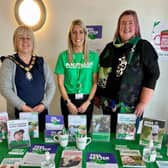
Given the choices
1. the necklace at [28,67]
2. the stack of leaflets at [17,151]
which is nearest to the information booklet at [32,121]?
the stack of leaflets at [17,151]

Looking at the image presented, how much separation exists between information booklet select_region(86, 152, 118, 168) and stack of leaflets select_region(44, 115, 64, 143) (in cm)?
28

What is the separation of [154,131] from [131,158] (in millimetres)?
246

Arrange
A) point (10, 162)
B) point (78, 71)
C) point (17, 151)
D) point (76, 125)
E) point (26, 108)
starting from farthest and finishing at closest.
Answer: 1. point (78, 71)
2. point (26, 108)
3. point (76, 125)
4. point (17, 151)
5. point (10, 162)

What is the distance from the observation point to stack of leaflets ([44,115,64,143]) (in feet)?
4.73

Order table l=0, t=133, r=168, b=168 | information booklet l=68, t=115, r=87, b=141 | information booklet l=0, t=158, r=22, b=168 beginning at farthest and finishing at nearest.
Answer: information booklet l=68, t=115, r=87, b=141
table l=0, t=133, r=168, b=168
information booklet l=0, t=158, r=22, b=168

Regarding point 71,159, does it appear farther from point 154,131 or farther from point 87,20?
point 87,20

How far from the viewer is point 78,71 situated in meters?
1.93

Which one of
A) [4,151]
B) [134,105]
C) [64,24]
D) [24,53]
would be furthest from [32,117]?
[64,24]

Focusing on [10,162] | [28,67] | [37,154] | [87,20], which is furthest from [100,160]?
[87,20]

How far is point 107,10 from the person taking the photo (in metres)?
2.32

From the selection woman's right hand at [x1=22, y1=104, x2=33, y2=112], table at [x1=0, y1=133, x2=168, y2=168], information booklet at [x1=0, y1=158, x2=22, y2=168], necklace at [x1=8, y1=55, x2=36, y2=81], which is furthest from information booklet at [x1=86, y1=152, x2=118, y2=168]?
necklace at [x1=8, y1=55, x2=36, y2=81]

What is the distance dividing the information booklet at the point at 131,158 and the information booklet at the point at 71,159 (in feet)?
0.83

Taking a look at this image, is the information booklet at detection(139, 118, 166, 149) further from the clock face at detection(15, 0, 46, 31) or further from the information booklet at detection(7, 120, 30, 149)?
the clock face at detection(15, 0, 46, 31)

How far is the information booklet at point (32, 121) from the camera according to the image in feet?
4.82
